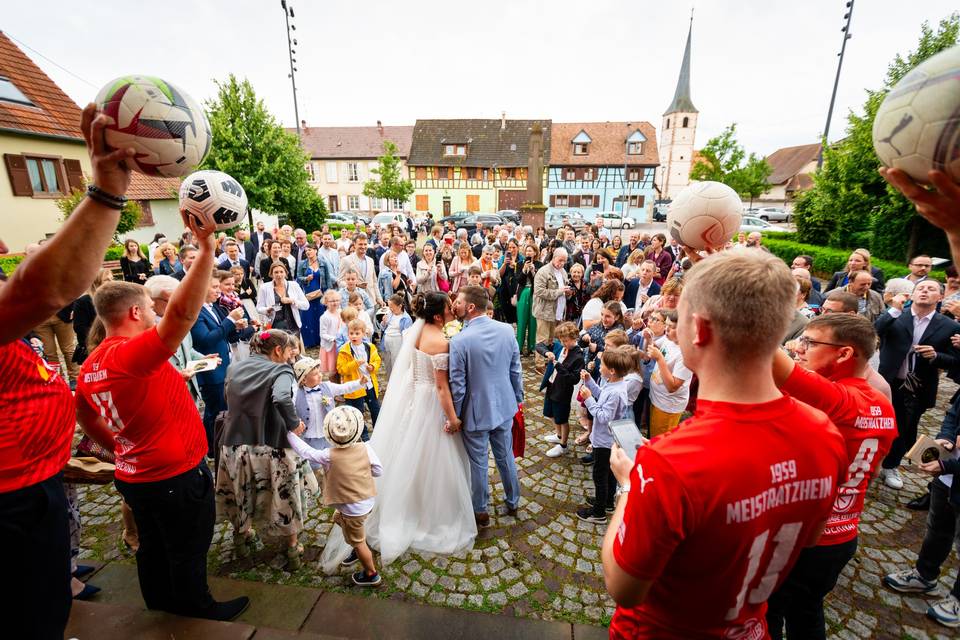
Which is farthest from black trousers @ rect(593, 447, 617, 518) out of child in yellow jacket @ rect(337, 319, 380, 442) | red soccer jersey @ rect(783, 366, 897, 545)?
A: child in yellow jacket @ rect(337, 319, 380, 442)

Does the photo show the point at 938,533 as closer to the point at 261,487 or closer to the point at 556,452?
the point at 556,452

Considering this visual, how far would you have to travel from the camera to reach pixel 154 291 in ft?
12.7


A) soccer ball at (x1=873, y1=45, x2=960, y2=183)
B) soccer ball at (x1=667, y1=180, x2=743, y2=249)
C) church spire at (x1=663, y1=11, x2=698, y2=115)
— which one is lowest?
soccer ball at (x1=667, y1=180, x2=743, y2=249)

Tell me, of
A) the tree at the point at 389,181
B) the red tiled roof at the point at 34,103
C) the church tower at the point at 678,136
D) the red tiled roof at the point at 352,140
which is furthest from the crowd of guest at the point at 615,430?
the church tower at the point at 678,136

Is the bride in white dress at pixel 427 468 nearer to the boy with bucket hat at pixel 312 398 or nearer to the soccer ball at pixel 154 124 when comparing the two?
the boy with bucket hat at pixel 312 398

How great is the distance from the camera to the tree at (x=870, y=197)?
13164mm

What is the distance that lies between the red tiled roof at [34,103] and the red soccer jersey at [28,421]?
22.9m

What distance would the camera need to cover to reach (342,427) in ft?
10.7

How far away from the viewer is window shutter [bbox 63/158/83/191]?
19.4m

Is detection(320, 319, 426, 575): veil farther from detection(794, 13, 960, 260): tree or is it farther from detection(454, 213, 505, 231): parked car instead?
detection(454, 213, 505, 231): parked car

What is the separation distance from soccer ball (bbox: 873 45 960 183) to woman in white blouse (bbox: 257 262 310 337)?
24.5ft

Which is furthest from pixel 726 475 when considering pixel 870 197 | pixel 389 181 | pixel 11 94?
pixel 389 181

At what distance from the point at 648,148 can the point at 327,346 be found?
149ft

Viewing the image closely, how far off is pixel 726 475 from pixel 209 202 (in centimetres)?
291
